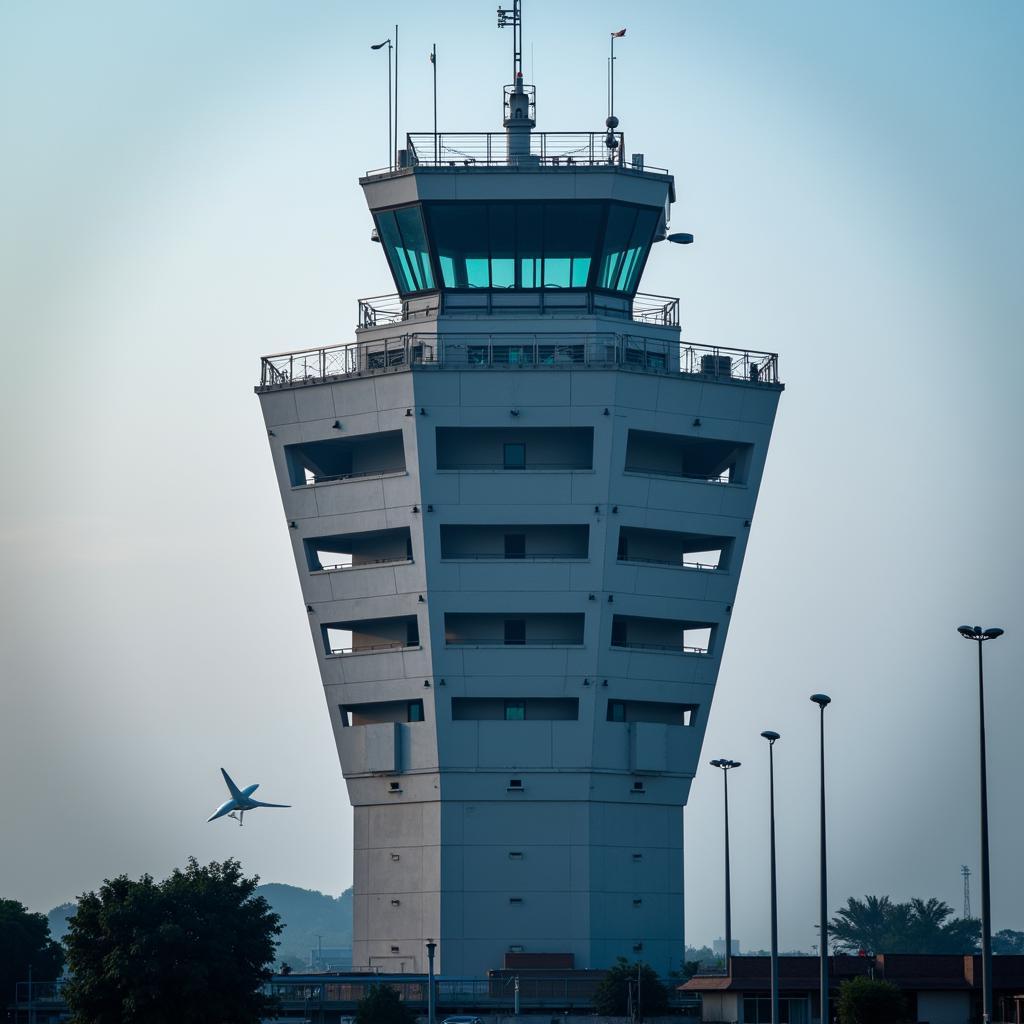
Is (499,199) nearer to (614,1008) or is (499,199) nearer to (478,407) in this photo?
(478,407)

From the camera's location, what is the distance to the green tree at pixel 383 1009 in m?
75.4

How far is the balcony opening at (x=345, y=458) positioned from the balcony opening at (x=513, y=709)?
370 inches

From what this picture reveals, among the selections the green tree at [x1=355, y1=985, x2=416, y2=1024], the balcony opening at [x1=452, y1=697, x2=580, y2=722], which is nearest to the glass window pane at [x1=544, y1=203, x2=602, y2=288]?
the balcony opening at [x1=452, y1=697, x2=580, y2=722]

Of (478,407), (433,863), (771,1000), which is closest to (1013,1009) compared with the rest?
(771,1000)

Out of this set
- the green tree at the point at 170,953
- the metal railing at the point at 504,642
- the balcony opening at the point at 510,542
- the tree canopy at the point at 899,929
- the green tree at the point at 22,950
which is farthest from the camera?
the tree canopy at the point at 899,929

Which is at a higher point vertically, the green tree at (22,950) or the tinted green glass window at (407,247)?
the tinted green glass window at (407,247)

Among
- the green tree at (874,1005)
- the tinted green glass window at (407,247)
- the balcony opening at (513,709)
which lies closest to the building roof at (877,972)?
the green tree at (874,1005)

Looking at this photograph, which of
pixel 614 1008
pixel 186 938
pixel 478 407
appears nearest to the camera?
pixel 186 938

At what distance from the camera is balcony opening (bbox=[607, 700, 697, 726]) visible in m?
85.1

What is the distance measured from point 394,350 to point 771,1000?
98.0 ft

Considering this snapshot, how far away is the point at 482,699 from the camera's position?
84.2 metres

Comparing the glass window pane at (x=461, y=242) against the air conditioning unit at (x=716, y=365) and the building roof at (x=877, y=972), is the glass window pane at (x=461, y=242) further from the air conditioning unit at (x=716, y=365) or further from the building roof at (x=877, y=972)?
the building roof at (x=877, y=972)

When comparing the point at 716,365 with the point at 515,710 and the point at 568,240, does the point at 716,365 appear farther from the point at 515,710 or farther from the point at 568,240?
the point at 515,710

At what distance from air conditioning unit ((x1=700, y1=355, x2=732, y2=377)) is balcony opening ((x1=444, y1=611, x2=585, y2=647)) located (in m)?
11.2
